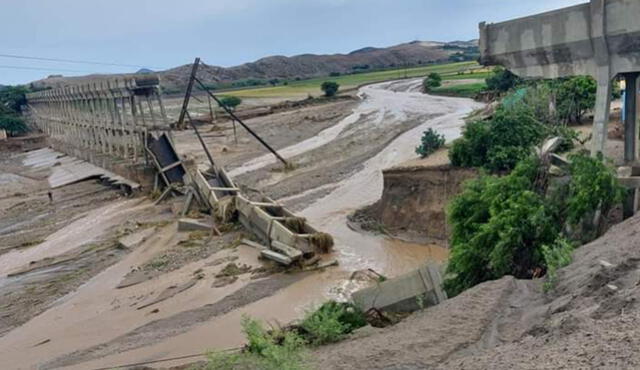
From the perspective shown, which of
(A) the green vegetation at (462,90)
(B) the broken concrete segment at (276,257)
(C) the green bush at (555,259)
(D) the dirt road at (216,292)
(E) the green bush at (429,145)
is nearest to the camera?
(C) the green bush at (555,259)

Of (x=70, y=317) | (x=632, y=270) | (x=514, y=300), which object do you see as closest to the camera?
(x=632, y=270)

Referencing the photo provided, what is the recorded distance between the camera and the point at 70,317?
46.6 feet

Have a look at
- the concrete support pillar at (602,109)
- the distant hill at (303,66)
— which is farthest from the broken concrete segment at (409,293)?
the distant hill at (303,66)

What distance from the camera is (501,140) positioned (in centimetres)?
1686

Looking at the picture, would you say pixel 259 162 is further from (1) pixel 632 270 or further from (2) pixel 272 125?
(1) pixel 632 270

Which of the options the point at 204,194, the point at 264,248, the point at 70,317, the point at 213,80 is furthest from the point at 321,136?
the point at 213,80

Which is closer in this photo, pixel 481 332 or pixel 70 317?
pixel 481 332

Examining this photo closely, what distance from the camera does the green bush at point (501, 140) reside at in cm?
1661

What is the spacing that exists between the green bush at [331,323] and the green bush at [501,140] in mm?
8480

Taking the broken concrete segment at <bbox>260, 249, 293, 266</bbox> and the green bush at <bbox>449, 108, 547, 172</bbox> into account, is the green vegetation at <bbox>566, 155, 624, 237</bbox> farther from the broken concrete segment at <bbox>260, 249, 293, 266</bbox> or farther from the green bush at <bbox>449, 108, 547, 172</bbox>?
the broken concrete segment at <bbox>260, 249, 293, 266</bbox>

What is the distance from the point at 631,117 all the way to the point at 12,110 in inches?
2881

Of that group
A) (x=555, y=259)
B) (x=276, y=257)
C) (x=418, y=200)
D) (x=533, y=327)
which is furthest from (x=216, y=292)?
(x=533, y=327)

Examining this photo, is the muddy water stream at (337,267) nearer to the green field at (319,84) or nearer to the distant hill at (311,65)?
the green field at (319,84)

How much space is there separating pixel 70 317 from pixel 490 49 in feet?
40.1
